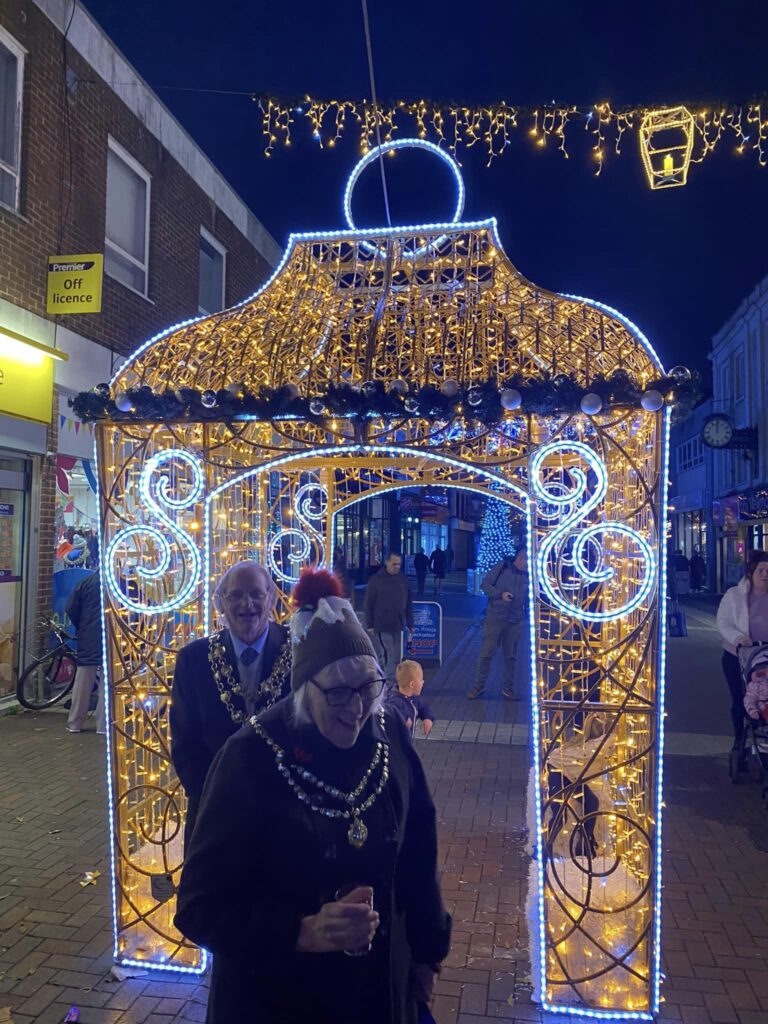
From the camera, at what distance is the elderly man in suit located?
299 cm

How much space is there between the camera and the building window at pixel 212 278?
511 inches

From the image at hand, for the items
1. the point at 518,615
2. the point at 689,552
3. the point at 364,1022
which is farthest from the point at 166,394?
the point at 689,552

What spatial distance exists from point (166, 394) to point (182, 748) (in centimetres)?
158

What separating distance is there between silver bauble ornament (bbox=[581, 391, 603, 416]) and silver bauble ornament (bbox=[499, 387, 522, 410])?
272mm

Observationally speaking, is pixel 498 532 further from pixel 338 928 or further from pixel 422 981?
pixel 338 928

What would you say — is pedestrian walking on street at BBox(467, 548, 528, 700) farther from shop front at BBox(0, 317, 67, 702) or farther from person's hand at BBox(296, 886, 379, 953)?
person's hand at BBox(296, 886, 379, 953)

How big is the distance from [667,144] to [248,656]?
4.56 m

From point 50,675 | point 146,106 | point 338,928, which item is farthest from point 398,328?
point 146,106

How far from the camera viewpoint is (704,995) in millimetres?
3301

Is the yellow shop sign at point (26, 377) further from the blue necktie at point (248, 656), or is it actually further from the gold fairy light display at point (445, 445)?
the blue necktie at point (248, 656)

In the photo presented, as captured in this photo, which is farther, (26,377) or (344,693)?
(26,377)

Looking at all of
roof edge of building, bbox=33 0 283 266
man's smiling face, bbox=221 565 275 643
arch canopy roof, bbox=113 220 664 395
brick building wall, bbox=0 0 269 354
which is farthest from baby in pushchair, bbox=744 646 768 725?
roof edge of building, bbox=33 0 283 266

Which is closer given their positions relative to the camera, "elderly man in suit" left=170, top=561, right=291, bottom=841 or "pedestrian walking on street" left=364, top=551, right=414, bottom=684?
"elderly man in suit" left=170, top=561, right=291, bottom=841

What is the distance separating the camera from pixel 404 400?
323 centimetres
